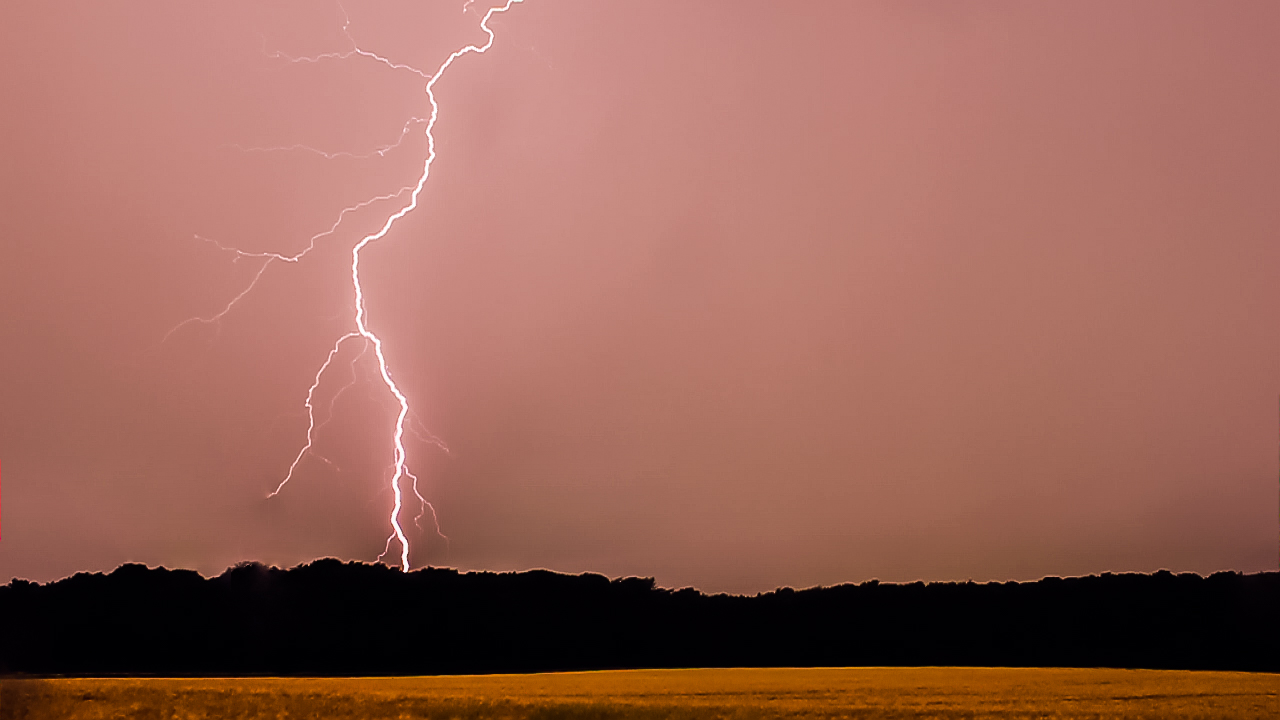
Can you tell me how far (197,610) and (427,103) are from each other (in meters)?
16.3

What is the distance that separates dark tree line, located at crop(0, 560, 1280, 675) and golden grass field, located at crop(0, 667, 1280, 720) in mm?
8308

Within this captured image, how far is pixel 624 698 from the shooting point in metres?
15.8

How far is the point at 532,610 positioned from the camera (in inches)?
1107

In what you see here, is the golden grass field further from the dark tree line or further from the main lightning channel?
the dark tree line

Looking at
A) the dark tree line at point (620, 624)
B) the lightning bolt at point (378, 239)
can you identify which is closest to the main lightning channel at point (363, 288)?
the lightning bolt at point (378, 239)

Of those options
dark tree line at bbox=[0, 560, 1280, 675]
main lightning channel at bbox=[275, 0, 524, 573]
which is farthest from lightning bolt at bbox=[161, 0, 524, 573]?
dark tree line at bbox=[0, 560, 1280, 675]

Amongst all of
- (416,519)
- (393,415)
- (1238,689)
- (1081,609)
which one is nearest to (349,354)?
(393,415)

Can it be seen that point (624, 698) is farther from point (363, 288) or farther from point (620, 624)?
point (620, 624)

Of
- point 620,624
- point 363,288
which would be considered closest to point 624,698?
point 363,288

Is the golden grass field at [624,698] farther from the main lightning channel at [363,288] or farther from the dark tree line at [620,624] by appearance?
the dark tree line at [620,624]

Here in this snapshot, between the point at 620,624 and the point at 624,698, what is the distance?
11579 mm

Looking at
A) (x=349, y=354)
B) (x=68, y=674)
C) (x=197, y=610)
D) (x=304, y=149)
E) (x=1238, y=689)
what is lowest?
(x=1238, y=689)

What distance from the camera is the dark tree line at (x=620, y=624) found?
2659 centimetres

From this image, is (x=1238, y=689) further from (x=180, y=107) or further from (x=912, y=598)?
(x=180, y=107)
